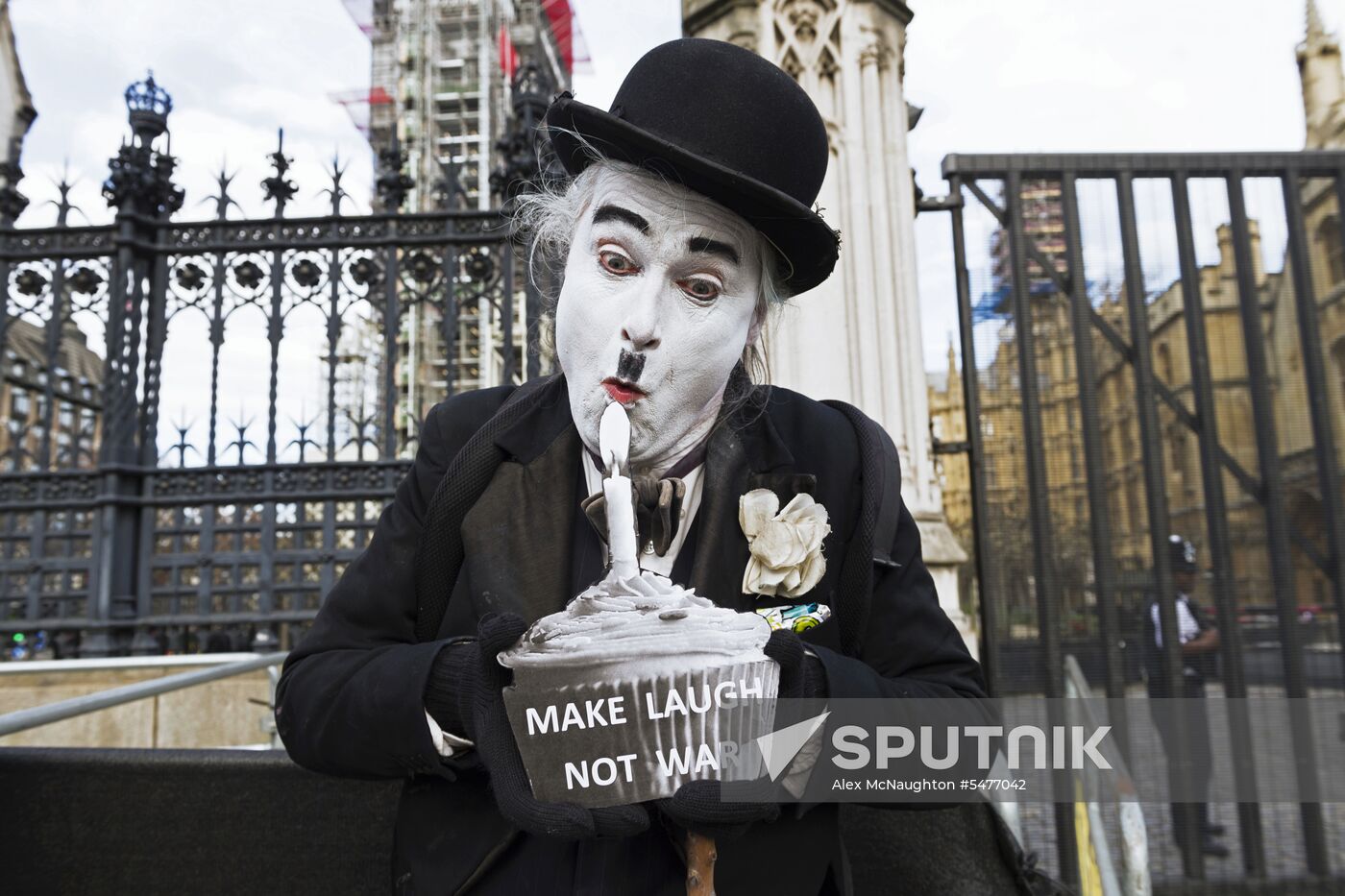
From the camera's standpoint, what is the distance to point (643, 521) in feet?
3.82

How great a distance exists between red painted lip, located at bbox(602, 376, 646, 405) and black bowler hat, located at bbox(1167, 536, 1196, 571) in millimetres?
3566

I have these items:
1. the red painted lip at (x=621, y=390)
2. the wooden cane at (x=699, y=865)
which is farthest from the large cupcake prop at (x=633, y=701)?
the red painted lip at (x=621, y=390)

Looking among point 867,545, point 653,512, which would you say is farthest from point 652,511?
point 867,545

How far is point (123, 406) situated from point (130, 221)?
1210mm

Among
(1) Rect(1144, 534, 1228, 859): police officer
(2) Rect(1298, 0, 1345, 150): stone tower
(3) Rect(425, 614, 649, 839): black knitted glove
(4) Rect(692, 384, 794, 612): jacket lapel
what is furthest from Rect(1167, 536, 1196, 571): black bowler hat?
(3) Rect(425, 614, 649, 839): black knitted glove

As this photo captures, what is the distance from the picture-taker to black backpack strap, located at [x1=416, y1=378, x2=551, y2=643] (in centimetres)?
124

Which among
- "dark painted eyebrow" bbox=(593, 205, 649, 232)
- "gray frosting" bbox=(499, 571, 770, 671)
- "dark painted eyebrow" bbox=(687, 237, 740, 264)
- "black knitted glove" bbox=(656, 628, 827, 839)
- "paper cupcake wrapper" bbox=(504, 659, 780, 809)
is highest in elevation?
"dark painted eyebrow" bbox=(593, 205, 649, 232)

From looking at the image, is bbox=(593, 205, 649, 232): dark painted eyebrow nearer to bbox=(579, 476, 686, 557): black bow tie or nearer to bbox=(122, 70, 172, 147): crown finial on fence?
bbox=(579, 476, 686, 557): black bow tie

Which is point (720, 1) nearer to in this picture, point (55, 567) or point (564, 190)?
point (564, 190)

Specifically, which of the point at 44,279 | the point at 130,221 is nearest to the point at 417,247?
the point at 130,221

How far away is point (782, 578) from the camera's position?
1.14 meters

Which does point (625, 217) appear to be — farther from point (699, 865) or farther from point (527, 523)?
point (699, 865)

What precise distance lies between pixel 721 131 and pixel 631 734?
0.79 m

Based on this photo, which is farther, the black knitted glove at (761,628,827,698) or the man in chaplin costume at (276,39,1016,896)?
the man in chaplin costume at (276,39,1016,896)
